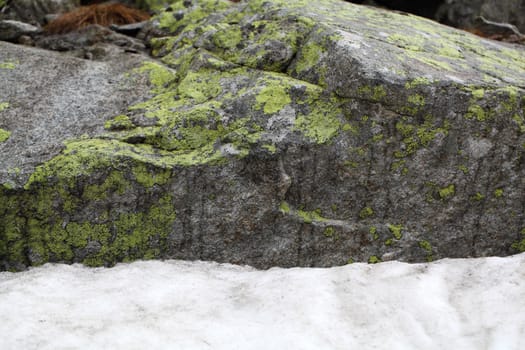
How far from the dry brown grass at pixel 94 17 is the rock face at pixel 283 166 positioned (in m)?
2.46

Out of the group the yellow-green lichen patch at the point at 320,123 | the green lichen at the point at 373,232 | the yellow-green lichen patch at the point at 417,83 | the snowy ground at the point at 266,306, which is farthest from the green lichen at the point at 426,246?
the yellow-green lichen patch at the point at 417,83

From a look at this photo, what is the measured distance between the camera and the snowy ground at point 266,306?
3887 mm

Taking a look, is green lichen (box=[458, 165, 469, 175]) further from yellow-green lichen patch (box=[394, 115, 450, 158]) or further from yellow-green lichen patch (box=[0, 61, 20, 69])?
yellow-green lichen patch (box=[0, 61, 20, 69])

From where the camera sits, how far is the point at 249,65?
5879 mm

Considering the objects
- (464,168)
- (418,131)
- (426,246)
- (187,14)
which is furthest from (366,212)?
(187,14)

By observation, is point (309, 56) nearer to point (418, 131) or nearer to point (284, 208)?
point (418, 131)

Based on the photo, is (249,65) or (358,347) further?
(249,65)

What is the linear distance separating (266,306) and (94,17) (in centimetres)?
604

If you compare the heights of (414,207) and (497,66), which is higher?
(497,66)

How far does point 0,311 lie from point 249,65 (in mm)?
3625

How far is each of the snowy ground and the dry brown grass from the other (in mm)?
4478

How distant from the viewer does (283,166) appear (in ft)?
16.7

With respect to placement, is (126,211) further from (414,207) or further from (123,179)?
(414,207)

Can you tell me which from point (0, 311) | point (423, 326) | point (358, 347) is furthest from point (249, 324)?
point (0, 311)
